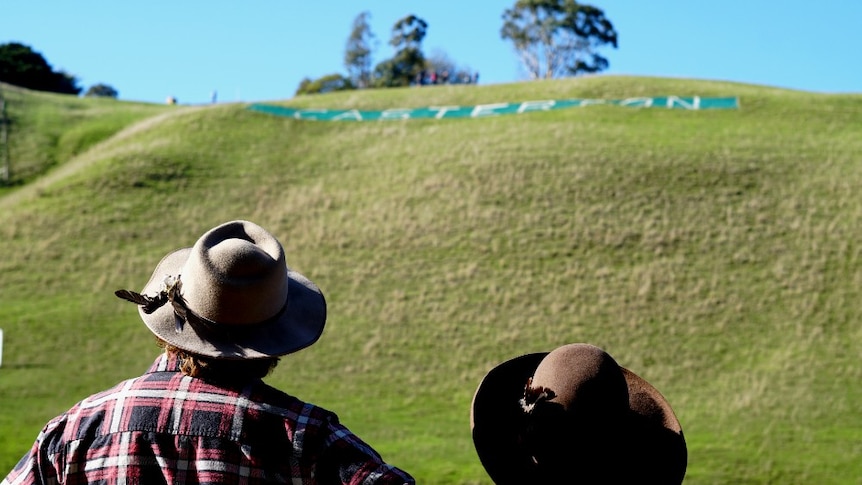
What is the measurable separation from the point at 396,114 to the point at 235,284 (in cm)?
2989

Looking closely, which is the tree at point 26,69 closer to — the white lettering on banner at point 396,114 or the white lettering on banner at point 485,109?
the white lettering on banner at point 396,114

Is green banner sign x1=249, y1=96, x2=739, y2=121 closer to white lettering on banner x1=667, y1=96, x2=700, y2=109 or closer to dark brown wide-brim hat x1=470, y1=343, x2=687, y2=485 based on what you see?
white lettering on banner x1=667, y1=96, x2=700, y2=109

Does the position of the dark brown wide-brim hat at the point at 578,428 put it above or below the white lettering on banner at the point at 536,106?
below

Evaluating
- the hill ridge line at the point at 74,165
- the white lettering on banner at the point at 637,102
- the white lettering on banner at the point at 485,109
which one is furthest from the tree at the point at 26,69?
the white lettering on banner at the point at 637,102

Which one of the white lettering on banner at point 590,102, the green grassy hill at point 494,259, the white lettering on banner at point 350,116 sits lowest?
the green grassy hill at point 494,259

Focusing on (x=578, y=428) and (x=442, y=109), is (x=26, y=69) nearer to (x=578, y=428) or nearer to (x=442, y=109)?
(x=442, y=109)

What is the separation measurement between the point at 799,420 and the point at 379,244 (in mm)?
9604

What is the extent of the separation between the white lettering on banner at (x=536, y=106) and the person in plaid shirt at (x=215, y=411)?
95.8 ft

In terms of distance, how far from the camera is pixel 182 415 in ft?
8.50

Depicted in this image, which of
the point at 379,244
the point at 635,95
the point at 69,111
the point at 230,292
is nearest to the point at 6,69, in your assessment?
the point at 69,111

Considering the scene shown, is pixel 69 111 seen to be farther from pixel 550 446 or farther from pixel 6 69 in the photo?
pixel 550 446

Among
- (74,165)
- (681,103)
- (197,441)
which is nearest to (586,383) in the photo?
(197,441)

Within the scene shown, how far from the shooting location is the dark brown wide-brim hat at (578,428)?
253 cm

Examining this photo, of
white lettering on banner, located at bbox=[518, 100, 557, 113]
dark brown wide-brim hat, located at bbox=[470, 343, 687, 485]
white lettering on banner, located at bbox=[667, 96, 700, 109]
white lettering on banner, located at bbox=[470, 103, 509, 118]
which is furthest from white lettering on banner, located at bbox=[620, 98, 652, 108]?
dark brown wide-brim hat, located at bbox=[470, 343, 687, 485]
